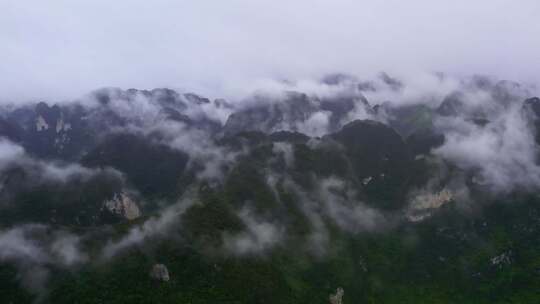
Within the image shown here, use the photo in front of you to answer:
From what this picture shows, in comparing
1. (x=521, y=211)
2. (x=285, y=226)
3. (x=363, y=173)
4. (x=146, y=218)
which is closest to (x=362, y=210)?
(x=363, y=173)

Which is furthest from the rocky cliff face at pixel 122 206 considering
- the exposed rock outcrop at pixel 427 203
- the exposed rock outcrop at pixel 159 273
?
A: the exposed rock outcrop at pixel 427 203

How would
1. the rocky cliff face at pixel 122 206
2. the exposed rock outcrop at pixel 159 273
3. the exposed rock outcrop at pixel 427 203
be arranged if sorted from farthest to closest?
the rocky cliff face at pixel 122 206 < the exposed rock outcrop at pixel 427 203 < the exposed rock outcrop at pixel 159 273

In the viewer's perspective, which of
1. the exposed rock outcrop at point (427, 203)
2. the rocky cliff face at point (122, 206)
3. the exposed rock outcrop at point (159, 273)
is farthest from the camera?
the rocky cliff face at point (122, 206)

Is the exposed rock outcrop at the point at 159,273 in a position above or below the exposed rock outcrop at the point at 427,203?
above

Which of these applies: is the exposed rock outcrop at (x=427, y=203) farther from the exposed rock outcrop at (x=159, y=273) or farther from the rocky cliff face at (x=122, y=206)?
the rocky cliff face at (x=122, y=206)

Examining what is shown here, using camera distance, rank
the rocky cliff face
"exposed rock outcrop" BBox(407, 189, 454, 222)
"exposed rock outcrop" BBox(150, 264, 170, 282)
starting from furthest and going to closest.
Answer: the rocky cliff face
"exposed rock outcrop" BBox(407, 189, 454, 222)
"exposed rock outcrop" BBox(150, 264, 170, 282)

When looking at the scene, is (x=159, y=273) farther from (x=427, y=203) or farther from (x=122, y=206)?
(x=427, y=203)

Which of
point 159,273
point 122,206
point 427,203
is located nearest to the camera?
point 159,273

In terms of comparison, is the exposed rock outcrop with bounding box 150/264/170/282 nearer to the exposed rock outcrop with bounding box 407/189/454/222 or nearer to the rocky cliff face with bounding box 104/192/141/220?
the rocky cliff face with bounding box 104/192/141/220

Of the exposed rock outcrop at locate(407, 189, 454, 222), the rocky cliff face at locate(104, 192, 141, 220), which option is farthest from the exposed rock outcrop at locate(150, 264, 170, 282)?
the exposed rock outcrop at locate(407, 189, 454, 222)

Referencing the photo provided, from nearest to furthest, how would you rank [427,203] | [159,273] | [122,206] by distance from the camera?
1. [159,273]
2. [427,203]
3. [122,206]

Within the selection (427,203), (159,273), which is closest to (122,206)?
(159,273)

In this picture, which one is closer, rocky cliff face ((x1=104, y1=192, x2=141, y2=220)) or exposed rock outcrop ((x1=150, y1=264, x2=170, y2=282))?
exposed rock outcrop ((x1=150, y1=264, x2=170, y2=282))

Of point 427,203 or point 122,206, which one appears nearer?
point 427,203
